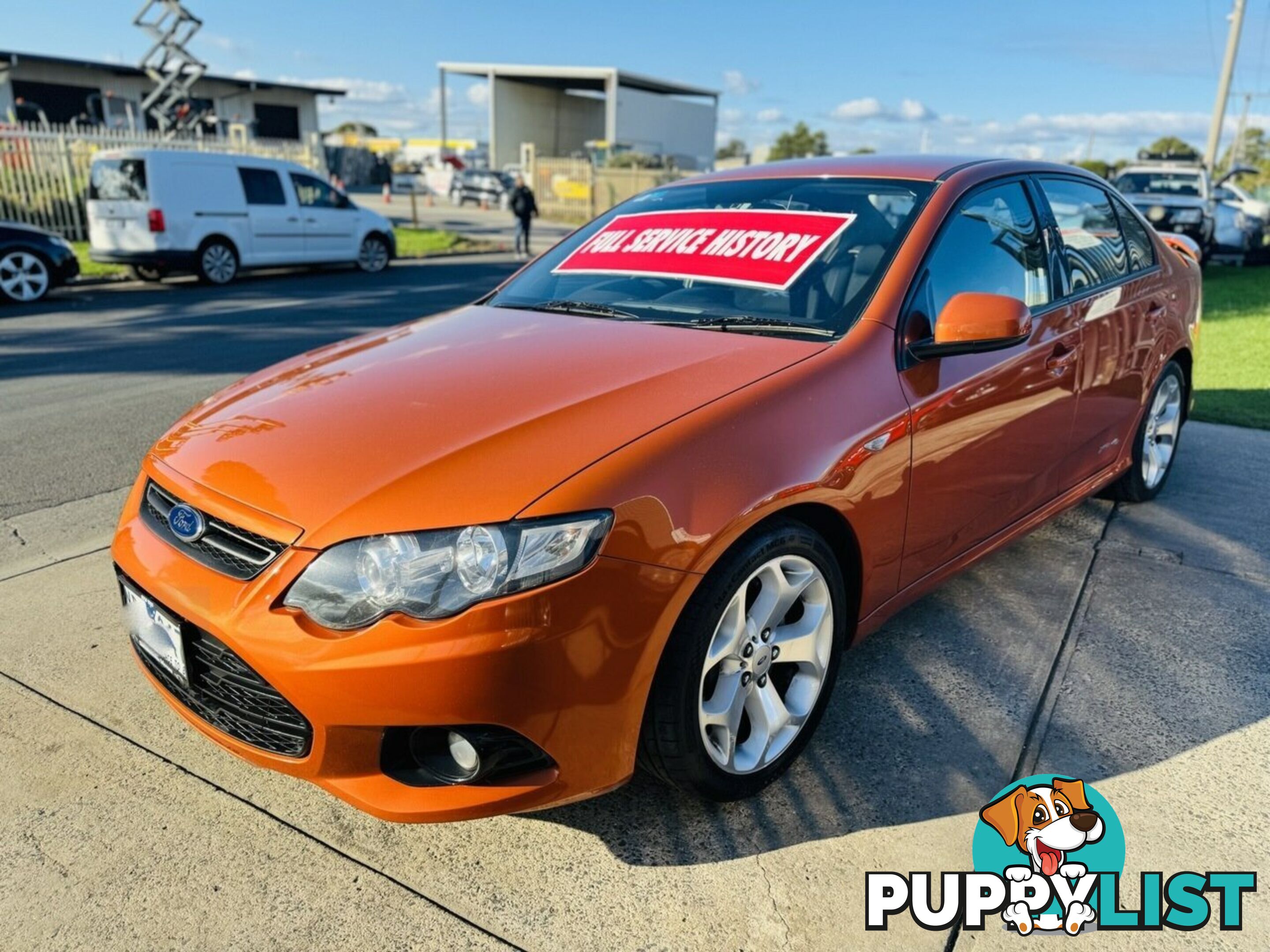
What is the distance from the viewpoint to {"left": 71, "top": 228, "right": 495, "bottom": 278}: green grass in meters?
15.3

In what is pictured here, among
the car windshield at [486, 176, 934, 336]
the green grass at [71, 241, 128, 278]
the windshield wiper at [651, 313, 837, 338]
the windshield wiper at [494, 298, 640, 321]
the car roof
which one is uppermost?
the car roof

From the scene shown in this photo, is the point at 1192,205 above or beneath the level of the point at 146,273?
above

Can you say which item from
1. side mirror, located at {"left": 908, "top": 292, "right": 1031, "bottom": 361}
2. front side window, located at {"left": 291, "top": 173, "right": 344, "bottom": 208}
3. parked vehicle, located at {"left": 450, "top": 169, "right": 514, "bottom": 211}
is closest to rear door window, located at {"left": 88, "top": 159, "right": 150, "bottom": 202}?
front side window, located at {"left": 291, "top": 173, "right": 344, "bottom": 208}

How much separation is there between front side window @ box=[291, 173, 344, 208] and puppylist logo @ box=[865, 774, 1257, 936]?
14563 millimetres

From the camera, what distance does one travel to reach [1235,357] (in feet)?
28.0

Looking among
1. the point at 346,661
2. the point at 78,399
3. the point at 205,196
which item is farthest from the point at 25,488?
the point at 205,196

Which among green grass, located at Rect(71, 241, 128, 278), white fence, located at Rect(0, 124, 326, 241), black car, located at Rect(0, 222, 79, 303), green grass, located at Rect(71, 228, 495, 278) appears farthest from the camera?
white fence, located at Rect(0, 124, 326, 241)

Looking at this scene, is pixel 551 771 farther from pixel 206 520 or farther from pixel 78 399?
pixel 78 399

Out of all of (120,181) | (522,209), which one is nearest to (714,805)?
(120,181)

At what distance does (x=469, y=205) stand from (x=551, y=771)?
39.6m

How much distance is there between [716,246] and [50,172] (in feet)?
55.9

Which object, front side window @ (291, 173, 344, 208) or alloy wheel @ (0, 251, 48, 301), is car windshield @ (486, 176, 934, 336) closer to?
alloy wheel @ (0, 251, 48, 301)

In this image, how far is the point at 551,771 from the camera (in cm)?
201

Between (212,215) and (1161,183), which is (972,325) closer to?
(212,215)
